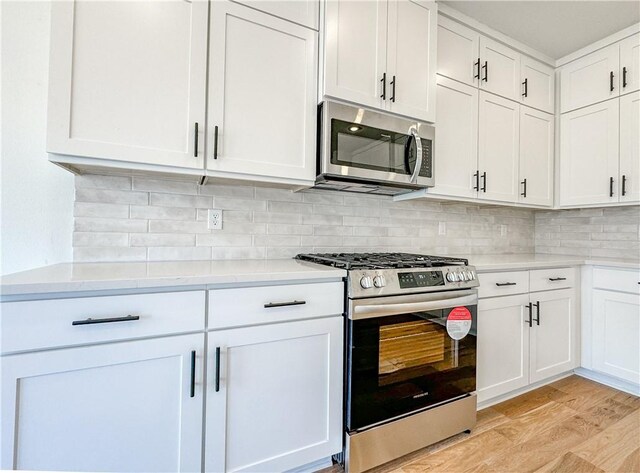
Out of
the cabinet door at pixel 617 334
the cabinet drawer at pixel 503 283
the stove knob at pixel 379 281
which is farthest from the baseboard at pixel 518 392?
the stove knob at pixel 379 281

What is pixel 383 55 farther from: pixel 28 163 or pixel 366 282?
pixel 28 163

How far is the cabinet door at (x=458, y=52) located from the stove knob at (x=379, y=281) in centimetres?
153

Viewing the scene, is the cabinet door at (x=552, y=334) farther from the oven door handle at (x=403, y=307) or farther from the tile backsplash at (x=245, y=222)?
the oven door handle at (x=403, y=307)

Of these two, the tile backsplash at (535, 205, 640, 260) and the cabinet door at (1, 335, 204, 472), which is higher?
the tile backsplash at (535, 205, 640, 260)

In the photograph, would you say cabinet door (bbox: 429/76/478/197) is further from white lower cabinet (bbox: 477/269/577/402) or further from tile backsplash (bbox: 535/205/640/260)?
tile backsplash (bbox: 535/205/640/260)

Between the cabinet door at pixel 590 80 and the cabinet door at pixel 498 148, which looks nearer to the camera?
the cabinet door at pixel 498 148

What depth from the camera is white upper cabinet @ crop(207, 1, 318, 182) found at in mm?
1434

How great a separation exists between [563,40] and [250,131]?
266 centimetres

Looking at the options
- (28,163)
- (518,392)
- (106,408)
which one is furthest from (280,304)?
(518,392)

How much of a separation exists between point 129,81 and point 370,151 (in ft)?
3.84

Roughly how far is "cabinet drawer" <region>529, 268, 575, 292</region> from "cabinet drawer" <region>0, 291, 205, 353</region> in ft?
7.09

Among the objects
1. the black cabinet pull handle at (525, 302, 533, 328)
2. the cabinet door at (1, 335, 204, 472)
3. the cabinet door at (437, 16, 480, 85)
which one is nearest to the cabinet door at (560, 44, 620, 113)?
the cabinet door at (437, 16, 480, 85)

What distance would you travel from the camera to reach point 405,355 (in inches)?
62.4

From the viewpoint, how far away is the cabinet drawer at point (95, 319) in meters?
0.96
